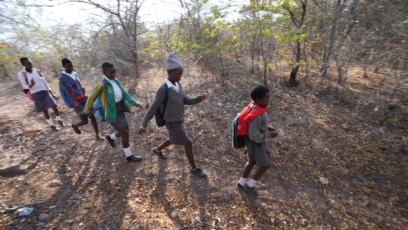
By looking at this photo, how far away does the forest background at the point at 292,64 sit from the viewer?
389 centimetres

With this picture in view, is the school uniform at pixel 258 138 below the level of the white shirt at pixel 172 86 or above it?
below

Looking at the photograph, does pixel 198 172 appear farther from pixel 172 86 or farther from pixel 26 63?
pixel 26 63

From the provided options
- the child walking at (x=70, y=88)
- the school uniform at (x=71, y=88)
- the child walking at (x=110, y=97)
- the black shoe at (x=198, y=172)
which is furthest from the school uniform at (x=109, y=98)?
the black shoe at (x=198, y=172)

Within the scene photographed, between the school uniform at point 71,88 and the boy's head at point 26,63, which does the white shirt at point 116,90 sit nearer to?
the school uniform at point 71,88

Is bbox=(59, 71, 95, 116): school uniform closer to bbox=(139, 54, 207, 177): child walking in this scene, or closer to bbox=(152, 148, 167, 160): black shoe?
bbox=(152, 148, 167, 160): black shoe

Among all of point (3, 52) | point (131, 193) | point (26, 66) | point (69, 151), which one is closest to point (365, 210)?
→ point (131, 193)

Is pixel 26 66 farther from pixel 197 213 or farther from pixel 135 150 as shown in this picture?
pixel 197 213

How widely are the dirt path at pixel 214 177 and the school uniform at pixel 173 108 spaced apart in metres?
0.73

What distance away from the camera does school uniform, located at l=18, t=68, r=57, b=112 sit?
4812 mm

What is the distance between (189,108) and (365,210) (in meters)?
3.82

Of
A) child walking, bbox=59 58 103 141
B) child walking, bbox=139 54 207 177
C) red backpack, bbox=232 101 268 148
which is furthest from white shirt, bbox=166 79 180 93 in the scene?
child walking, bbox=59 58 103 141

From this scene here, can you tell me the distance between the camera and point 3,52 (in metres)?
9.20

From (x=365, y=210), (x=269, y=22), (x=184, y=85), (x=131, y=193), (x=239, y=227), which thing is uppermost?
(x=269, y=22)

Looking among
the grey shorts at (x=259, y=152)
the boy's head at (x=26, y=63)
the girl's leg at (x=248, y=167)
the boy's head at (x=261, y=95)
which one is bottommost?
the girl's leg at (x=248, y=167)
